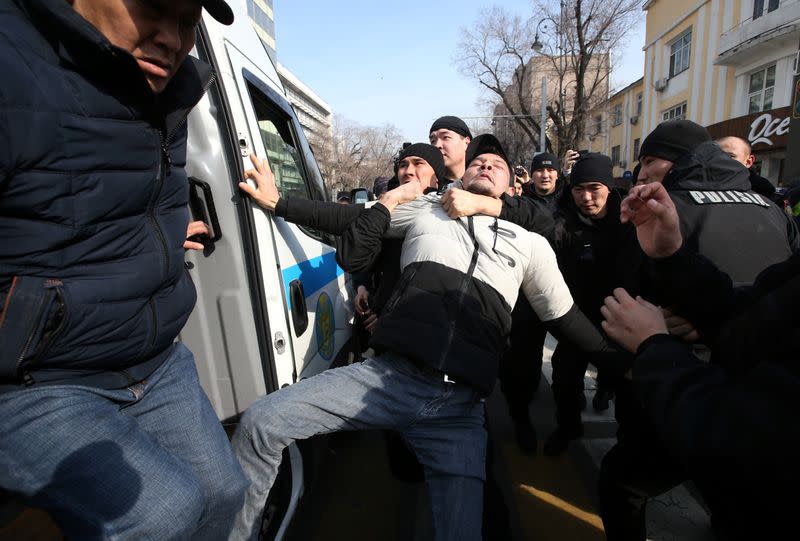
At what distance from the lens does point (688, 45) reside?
2109 centimetres

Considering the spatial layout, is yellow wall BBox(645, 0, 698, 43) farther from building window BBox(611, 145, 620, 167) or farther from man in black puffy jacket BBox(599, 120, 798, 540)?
man in black puffy jacket BBox(599, 120, 798, 540)

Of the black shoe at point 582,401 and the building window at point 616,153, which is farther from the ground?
the building window at point 616,153

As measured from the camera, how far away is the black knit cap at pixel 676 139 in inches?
88.9

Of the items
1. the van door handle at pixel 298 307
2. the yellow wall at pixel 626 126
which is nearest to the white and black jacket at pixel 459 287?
the van door handle at pixel 298 307

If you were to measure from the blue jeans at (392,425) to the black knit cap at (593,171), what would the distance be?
1787 millimetres

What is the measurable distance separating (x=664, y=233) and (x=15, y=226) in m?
1.94

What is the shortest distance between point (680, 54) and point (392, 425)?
2666 centimetres

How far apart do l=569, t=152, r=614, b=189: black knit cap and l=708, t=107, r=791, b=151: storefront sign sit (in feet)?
50.2

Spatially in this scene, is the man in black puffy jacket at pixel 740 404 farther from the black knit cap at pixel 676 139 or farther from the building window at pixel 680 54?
the building window at pixel 680 54

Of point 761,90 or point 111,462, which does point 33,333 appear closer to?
point 111,462

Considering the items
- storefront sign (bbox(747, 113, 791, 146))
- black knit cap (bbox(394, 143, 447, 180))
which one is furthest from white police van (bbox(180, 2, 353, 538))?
storefront sign (bbox(747, 113, 791, 146))

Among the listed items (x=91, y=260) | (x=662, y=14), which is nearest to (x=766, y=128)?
(x=662, y=14)

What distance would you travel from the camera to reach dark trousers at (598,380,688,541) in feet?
6.15

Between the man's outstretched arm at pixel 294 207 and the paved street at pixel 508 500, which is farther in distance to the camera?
the paved street at pixel 508 500
